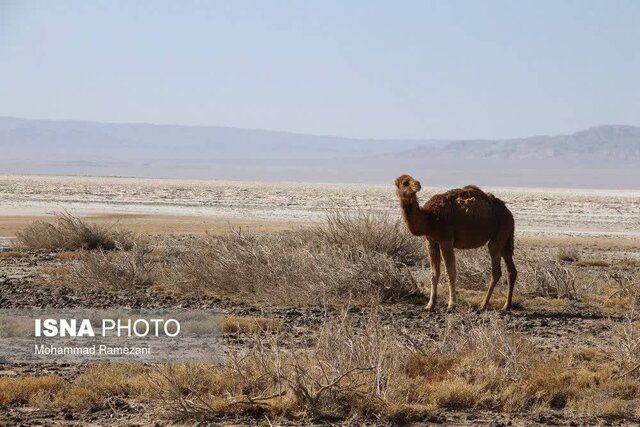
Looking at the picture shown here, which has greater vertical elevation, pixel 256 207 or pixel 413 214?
pixel 413 214

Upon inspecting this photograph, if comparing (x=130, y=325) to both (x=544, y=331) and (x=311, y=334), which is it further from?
(x=544, y=331)

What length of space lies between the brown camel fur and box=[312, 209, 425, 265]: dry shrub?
107 inches

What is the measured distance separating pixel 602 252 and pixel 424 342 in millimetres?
15452

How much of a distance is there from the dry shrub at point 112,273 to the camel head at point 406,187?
4.67 metres

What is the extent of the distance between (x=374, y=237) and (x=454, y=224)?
3.92 m

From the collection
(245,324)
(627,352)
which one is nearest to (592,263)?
(245,324)

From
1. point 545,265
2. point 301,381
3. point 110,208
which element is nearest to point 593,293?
point 545,265

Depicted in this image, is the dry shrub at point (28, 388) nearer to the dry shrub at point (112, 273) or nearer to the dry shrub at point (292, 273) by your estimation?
the dry shrub at point (292, 273)

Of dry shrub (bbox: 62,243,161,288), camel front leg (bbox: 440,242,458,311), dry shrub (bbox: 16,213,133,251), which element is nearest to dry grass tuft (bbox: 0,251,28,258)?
dry shrub (bbox: 16,213,133,251)

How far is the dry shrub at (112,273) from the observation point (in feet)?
54.0

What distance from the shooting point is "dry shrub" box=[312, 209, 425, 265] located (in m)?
17.8

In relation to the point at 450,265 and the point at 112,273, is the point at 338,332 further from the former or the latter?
the point at 112,273

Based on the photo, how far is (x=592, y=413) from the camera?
363 inches

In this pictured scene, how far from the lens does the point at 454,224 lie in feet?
46.8
